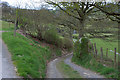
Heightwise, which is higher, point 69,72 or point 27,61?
point 27,61

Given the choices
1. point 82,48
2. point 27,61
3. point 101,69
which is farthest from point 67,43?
point 27,61

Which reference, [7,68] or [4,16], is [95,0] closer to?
[7,68]

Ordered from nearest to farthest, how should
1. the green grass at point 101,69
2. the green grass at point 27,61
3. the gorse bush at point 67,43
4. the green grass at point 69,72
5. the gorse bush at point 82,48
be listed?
the green grass at point 27,61 → the green grass at point 101,69 → the green grass at point 69,72 → the gorse bush at point 82,48 → the gorse bush at point 67,43

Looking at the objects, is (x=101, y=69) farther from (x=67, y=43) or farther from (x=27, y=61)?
(x=67, y=43)

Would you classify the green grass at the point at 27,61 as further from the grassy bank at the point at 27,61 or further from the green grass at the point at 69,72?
the green grass at the point at 69,72

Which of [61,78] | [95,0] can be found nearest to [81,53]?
[61,78]

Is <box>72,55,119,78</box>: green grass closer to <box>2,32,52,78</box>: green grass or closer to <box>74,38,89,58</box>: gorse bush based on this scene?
<box>74,38,89,58</box>: gorse bush

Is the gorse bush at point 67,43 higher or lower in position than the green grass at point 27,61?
lower

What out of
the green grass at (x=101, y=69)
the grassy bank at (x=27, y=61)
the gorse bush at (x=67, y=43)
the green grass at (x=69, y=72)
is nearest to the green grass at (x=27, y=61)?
the grassy bank at (x=27, y=61)

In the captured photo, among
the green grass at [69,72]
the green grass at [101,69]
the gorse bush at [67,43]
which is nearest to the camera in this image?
the green grass at [101,69]

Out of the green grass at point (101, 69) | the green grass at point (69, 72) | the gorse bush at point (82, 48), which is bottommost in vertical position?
the green grass at point (69, 72)

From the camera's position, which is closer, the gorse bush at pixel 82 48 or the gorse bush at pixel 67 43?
the gorse bush at pixel 82 48

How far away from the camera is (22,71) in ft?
23.5

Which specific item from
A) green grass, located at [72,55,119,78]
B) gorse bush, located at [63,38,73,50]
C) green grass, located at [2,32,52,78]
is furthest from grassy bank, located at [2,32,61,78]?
gorse bush, located at [63,38,73,50]
